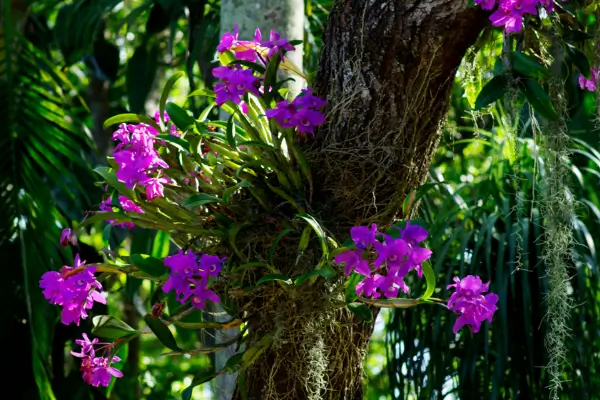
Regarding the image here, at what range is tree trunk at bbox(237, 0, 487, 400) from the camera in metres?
1.35

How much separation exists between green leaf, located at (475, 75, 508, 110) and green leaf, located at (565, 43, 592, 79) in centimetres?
16

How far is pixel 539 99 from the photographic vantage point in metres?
1.31

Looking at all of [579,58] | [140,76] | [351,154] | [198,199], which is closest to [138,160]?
[198,199]

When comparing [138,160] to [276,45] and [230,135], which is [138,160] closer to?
[230,135]

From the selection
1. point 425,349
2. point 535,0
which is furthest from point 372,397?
point 535,0

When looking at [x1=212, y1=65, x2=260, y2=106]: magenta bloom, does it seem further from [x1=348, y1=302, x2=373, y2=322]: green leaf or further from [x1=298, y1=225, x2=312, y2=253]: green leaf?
[x1=348, y1=302, x2=373, y2=322]: green leaf

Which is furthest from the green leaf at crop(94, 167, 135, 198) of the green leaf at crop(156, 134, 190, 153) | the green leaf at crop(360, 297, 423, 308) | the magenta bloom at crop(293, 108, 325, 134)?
the green leaf at crop(360, 297, 423, 308)

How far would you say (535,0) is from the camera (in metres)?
1.23

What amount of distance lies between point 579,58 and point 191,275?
70 centimetres

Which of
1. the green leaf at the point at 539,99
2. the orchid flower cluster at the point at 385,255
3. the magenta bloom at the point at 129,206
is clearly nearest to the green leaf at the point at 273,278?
the orchid flower cluster at the point at 385,255

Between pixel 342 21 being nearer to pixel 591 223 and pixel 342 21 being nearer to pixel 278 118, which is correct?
pixel 278 118

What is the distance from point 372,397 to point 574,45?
350 cm

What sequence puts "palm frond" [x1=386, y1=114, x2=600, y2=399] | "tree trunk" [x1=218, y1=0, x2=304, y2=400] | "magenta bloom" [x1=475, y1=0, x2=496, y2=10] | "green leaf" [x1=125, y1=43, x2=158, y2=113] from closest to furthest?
"magenta bloom" [x1=475, y1=0, x2=496, y2=10]
"tree trunk" [x1=218, y1=0, x2=304, y2=400]
"palm frond" [x1=386, y1=114, x2=600, y2=399]
"green leaf" [x1=125, y1=43, x2=158, y2=113]

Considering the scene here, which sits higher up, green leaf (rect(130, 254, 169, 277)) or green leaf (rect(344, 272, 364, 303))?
green leaf (rect(130, 254, 169, 277))
